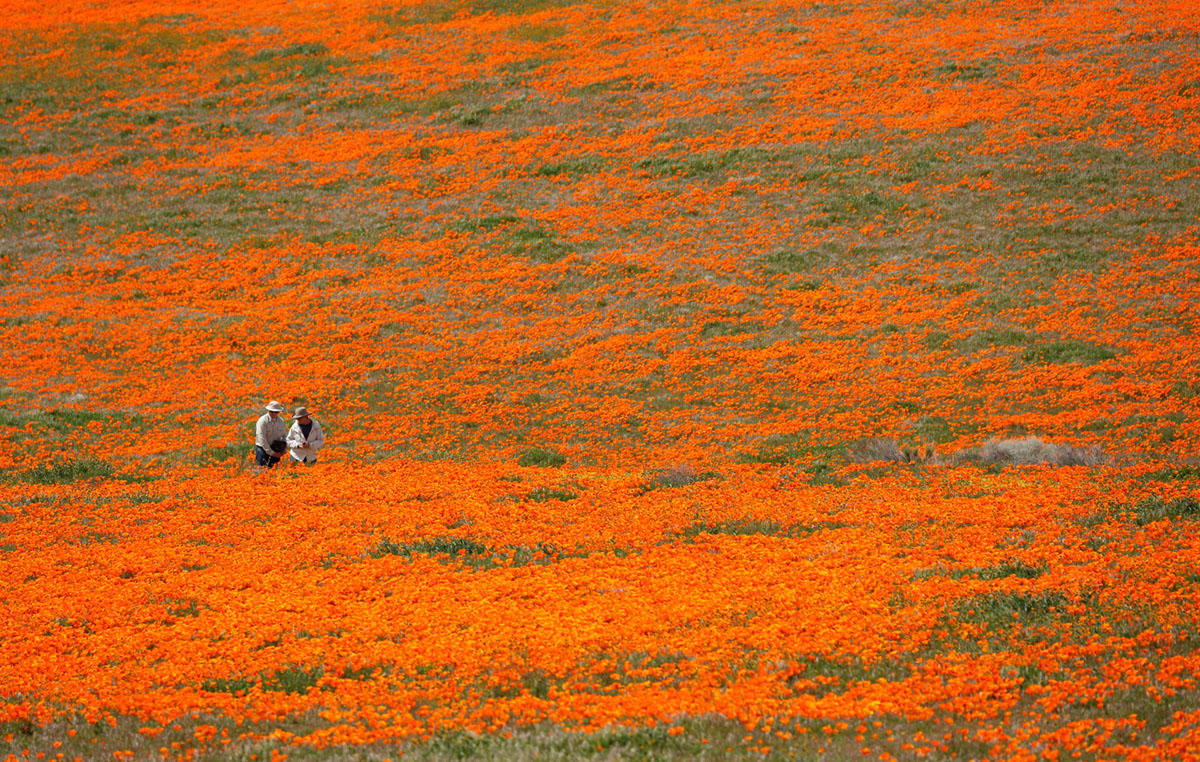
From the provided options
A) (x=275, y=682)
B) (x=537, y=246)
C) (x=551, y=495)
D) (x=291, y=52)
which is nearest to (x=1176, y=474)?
(x=551, y=495)

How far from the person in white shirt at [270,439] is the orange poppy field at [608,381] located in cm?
35

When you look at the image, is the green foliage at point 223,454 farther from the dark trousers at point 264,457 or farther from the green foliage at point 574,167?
the green foliage at point 574,167

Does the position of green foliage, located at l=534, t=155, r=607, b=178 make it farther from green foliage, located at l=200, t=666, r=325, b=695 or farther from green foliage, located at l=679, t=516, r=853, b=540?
green foliage, located at l=200, t=666, r=325, b=695

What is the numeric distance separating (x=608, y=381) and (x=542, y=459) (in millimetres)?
5561

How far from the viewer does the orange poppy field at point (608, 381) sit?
9172mm

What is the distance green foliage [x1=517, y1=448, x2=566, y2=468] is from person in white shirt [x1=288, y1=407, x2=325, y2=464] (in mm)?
4444

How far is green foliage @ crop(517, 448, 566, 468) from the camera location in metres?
21.8

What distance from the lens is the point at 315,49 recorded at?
62375 millimetres

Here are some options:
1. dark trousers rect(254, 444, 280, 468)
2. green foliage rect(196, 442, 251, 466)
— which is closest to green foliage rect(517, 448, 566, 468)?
dark trousers rect(254, 444, 280, 468)

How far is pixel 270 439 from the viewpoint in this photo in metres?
22.3

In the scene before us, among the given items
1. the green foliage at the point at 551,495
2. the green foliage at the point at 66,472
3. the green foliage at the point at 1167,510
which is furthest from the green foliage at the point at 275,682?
the green foliage at the point at 66,472

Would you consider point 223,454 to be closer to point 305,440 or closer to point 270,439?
point 270,439

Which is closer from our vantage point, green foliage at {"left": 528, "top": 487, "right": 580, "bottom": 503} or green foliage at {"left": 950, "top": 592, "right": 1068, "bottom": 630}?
green foliage at {"left": 950, "top": 592, "right": 1068, "bottom": 630}

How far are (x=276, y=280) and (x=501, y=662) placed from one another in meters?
29.7
